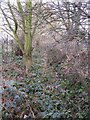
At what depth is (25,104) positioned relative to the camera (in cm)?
389

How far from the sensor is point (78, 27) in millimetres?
2861

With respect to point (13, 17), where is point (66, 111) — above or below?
below

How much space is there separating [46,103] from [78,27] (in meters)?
1.63

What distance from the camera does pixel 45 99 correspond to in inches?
164

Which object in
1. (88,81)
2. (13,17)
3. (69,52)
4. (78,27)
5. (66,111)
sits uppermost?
(13,17)

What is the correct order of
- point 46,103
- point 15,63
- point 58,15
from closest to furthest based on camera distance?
point 58,15 → point 46,103 → point 15,63

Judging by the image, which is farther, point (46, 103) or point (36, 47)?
point (36, 47)

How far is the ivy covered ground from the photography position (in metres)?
3.70

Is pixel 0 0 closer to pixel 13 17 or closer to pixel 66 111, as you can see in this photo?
pixel 13 17

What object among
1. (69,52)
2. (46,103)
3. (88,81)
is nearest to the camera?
(88,81)

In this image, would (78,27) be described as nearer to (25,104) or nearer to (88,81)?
(88,81)

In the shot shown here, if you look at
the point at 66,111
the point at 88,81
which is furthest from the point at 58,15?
the point at 66,111

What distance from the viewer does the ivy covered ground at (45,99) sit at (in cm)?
370

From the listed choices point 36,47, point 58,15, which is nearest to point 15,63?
point 36,47
